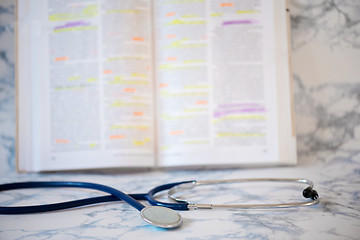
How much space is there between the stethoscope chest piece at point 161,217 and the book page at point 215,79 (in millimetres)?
325

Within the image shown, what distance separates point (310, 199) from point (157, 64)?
19.0 inches

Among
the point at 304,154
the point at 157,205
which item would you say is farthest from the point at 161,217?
the point at 304,154

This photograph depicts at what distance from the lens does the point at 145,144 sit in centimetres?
78

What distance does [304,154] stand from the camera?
0.86m

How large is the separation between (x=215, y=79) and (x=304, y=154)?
0.33m

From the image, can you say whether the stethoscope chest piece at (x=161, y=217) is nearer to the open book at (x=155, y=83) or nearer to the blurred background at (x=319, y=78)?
the open book at (x=155, y=83)

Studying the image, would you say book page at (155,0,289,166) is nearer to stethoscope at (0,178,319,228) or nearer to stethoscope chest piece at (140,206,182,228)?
stethoscope at (0,178,319,228)

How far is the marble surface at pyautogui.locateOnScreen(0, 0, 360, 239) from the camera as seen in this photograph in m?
0.45

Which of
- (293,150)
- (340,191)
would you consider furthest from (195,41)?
(340,191)

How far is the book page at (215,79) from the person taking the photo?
2.59 ft

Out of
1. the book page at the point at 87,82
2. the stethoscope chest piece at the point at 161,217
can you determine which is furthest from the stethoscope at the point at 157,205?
the book page at the point at 87,82

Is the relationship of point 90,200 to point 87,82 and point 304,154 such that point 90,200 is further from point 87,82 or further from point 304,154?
point 304,154

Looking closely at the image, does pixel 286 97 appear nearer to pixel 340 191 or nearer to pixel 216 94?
pixel 216 94

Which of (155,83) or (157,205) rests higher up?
(155,83)
